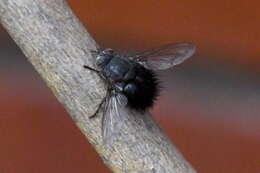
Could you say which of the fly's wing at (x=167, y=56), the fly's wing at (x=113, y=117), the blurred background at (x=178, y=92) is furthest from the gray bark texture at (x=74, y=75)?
the blurred background at (x=178, y=92)

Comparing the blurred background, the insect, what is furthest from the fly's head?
the blurred background

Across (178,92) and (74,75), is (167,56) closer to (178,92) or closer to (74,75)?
(74,75)

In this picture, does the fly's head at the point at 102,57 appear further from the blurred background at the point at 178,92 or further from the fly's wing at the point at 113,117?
the blurred background at the point at 178,92

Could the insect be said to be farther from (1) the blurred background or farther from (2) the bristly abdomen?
(1) the blurred background

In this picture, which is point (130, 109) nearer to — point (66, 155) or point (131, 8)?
point (131, 8)

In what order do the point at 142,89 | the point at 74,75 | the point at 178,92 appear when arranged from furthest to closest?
the point at 178,92
the point at 142,89
the point at 74,75

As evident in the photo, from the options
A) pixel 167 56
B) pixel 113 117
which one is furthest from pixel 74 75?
pixel 167 56

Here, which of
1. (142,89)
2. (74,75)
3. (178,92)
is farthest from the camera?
(178,92)
